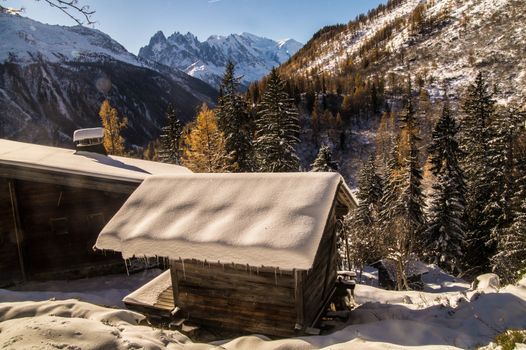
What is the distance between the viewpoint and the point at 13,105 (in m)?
150

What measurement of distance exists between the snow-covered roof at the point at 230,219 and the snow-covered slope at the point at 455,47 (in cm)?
10505

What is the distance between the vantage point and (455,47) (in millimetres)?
132875

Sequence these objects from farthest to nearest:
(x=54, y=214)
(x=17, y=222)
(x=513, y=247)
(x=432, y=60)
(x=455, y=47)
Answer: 1. (x=455, y=47)
2. (x=432, y=60)
3. (x=513, y=247)
4. (x=54, y=214)
5. (x=17, y=222)

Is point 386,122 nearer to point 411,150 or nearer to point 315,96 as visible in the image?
point 315,96

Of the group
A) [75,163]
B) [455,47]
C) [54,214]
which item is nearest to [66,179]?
[54,214]

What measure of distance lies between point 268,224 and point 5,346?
15.8ft

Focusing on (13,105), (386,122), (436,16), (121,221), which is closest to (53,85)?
(13,105)

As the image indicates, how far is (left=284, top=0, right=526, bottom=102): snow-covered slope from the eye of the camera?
109688mm

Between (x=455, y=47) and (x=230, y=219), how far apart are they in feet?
496

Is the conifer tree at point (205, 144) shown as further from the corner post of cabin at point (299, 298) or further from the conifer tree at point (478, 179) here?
the corner post of cabin at point (299, 298)

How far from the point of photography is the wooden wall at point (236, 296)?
8.34 meters

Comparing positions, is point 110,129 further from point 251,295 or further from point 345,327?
point 345,327

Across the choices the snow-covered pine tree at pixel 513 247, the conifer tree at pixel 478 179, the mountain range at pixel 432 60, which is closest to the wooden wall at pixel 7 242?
the snow-covered pine tree at pixel 513 247

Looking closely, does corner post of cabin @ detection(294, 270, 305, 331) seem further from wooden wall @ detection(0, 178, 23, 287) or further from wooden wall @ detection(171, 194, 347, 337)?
wooden wall @ detection(0, 178, 23, 287)
